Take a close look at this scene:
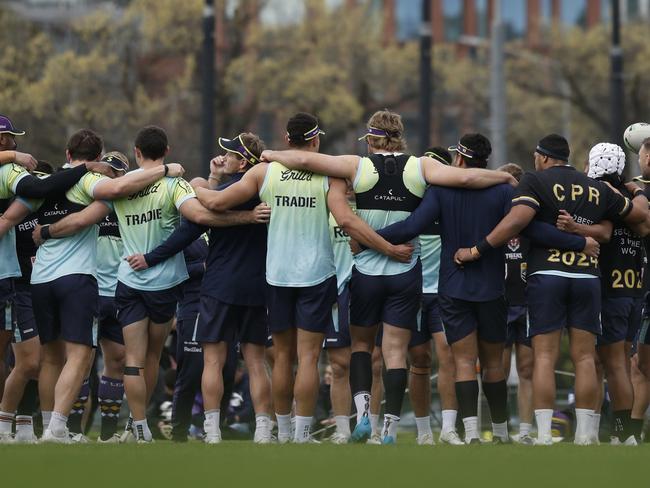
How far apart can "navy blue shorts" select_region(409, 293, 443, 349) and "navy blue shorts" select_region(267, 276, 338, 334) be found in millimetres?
1547

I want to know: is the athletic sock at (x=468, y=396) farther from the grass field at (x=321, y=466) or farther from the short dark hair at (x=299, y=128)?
the short dark hair at (x=299, y=128)

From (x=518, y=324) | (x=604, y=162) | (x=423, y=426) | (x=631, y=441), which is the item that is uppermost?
(x=604, y=162)

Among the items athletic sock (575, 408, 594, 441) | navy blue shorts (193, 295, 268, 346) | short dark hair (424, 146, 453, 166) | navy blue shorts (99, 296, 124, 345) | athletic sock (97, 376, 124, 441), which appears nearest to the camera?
athletic sock (575, 408, 594, 441)

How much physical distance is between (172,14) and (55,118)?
209 inches

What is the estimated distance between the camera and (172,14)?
47.4 meters

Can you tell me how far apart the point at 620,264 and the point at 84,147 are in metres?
4.31

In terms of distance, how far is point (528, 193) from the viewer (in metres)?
11.6

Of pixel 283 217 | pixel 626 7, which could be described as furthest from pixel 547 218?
pixel 626 7

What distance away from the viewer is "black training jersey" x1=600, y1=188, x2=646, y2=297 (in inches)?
491

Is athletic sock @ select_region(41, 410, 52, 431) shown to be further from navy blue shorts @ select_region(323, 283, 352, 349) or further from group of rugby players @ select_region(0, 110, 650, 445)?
navy blue shorts @ select_region(323, 283, 352, 349)

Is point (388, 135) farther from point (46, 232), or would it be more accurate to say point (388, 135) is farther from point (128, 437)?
point (128, 437)

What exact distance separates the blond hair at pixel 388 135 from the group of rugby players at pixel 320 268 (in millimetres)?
19

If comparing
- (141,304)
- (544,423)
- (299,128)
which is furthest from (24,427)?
(544,423)

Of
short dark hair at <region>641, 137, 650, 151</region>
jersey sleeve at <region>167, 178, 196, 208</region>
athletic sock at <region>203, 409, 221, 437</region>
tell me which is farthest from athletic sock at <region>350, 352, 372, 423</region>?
short dark hair at <region>641, 137, 650, 151</region>
